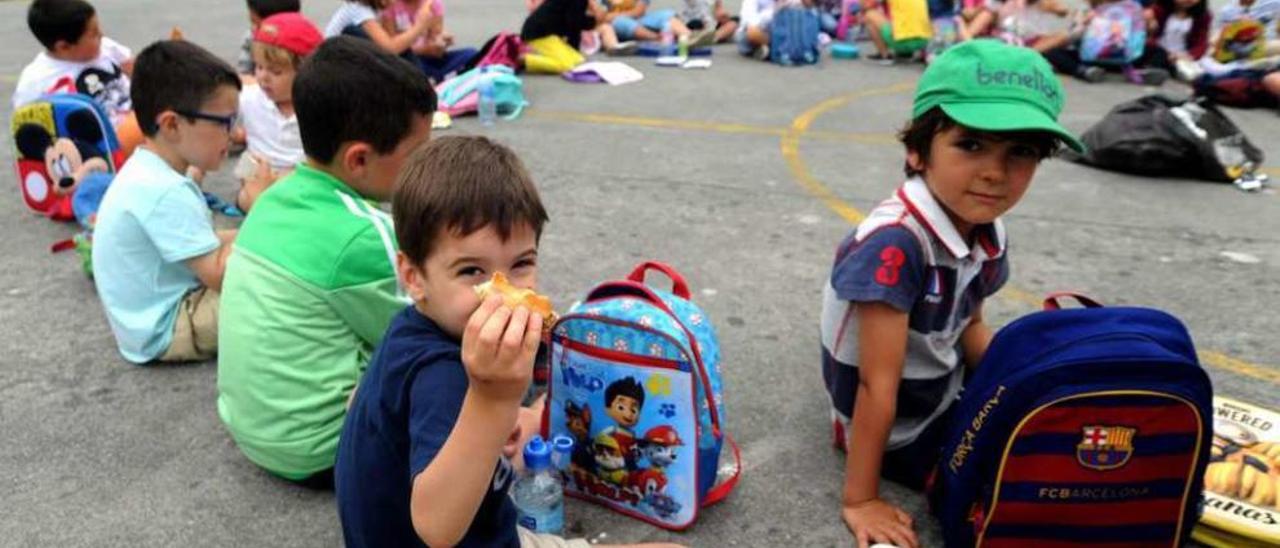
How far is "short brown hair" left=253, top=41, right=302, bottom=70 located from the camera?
4766 millimetres

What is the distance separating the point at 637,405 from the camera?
8.67 ft

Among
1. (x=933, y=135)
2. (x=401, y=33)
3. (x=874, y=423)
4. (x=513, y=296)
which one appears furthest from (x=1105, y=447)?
(x=401, y=33)

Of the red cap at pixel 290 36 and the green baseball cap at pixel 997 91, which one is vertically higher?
the green baseball cap at pixel 997 91

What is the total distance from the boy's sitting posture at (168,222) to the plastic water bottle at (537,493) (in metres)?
1.48

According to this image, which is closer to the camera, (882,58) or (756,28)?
(756,28)

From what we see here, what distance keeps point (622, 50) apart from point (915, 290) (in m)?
7.83

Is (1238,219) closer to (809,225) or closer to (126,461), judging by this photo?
(809,225)

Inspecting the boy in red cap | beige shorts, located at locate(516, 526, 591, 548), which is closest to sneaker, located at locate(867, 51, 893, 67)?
the boy in red cap

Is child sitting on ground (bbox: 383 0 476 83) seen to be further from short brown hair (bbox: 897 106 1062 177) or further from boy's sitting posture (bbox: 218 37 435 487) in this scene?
short brown hair (bbox: 897 106 1062 177)

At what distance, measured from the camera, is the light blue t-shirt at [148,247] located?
336 cm

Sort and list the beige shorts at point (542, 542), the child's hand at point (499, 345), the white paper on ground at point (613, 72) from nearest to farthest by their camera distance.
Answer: the child's hand at point (499, 345)
the beige shorts at point (542, 542)
the white paper on ground at point (613, 72)

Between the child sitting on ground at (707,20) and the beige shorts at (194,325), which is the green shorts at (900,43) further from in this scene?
the beige shorts at (194,325)

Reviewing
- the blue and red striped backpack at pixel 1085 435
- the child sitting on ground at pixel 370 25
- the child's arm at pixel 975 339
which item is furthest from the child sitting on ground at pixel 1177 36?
the blue and red striped backpack at pixel 1085 435

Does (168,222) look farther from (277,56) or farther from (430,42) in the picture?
(430,42)
